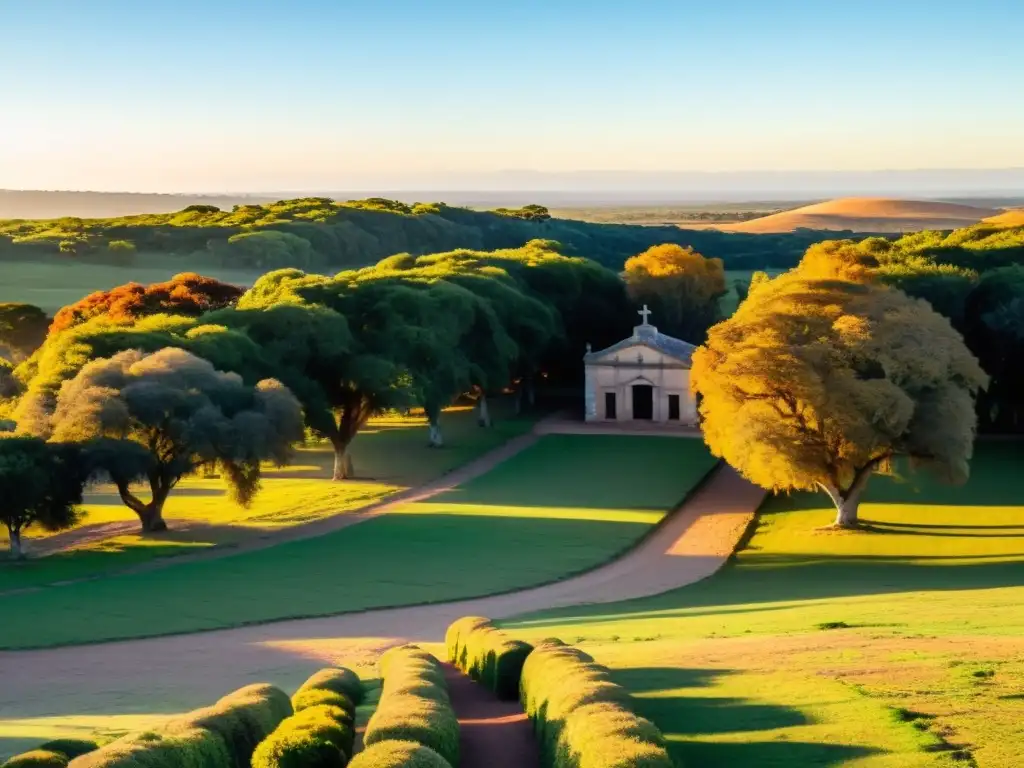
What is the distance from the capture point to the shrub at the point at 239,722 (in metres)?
17.1

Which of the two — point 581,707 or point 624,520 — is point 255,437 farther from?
point 581,707

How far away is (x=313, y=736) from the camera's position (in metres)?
16.3

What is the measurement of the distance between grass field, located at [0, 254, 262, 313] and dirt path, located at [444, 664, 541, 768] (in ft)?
365

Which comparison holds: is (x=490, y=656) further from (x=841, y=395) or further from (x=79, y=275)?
(x=79, y=275)

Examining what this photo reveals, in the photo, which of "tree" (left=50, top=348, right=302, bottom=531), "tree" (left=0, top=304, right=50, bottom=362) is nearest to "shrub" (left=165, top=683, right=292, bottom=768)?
"tree" (left=50, top=348, right=302, bottom=531)

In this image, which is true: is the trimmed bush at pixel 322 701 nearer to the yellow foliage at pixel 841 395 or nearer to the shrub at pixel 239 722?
the shrub at pixel 239 722

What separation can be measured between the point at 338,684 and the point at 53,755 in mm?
5654

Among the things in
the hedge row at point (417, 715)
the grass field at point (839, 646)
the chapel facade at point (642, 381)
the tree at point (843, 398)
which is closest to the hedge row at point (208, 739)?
the hedge row at point (417, 715)

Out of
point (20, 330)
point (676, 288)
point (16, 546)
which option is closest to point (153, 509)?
point (16, 546)

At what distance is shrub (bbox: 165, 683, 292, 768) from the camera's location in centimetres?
1711

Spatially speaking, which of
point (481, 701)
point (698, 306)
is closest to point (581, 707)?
point (481, 701)

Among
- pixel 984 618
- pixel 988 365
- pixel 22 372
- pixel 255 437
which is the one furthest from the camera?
pixel 988 365

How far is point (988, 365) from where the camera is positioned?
6925 centimetres

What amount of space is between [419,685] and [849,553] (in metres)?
27.1
